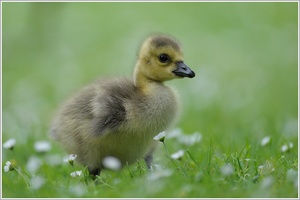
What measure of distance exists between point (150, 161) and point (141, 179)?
2.91ft

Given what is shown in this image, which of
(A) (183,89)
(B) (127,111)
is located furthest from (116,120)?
(A) (183,89)

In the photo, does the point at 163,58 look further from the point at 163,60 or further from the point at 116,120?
the point at 116,120

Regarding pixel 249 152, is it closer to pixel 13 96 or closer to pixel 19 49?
pixel 13 96

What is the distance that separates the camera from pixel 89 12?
1212 cm

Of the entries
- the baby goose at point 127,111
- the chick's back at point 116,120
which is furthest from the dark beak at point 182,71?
the chick's back at point 116,120

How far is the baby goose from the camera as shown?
417 cm

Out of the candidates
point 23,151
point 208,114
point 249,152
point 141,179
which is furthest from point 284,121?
point 141,179

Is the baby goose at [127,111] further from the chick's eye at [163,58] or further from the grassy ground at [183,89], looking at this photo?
the grassy ground at [183,89]

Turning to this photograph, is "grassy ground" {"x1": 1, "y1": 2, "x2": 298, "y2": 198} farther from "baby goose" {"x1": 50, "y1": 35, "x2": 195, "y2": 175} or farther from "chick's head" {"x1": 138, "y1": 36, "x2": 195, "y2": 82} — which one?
"chick's head" {"x1": 138, "y1": 36, "x2": 195, "y2": 82}

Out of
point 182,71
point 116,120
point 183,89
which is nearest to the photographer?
point 116,120

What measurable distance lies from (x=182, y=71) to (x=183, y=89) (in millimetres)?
3986

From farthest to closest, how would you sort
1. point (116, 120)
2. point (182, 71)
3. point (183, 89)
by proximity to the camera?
point (183, 89)
point (182, 71)
point (116, 120)

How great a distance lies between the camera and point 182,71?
14.2 ft

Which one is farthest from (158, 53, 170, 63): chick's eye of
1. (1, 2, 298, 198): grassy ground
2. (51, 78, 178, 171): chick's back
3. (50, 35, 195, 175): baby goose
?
(1, 2, 298, 198): grassy ground
